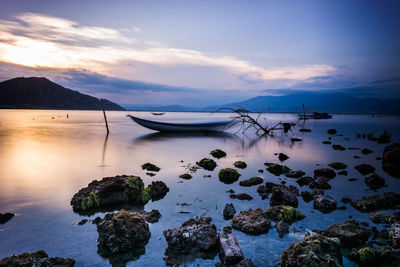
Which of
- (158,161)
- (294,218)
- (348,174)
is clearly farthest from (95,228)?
(348,174)

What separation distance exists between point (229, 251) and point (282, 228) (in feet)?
6.01

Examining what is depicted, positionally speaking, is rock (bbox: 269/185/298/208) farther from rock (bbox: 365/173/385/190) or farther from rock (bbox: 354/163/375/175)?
rock (bbox: 354/163/375/175)

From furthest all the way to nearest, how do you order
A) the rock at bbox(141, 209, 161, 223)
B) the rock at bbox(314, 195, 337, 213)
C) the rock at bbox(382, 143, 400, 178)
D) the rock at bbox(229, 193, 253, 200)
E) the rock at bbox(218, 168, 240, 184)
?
the rock at bbox(382, 143, 400, 178) < the rock at bbox(218, 168, 240, 184) < the rock at bbox(229, 193, 253, 200) < the rock at bbox(314, 195, 337, 213) < the rock at bbox(141, 209, 161, 223)

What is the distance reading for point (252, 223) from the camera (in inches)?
225

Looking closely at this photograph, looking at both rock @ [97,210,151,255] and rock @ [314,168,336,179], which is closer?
rock @ [97,210,151,255]

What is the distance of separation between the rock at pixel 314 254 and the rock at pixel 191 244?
1.50 metres

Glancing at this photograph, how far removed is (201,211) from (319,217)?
353cm

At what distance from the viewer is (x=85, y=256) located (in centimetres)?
485

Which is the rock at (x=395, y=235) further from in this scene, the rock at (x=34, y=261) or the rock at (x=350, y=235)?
the rock at (x=34, y=261)

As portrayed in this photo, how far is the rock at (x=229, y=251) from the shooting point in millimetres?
4508

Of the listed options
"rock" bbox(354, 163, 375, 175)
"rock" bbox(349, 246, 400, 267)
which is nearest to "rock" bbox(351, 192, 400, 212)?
"rock" bbox(349, 246, 400, 267)

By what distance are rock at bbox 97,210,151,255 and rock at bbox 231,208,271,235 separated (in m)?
2.34

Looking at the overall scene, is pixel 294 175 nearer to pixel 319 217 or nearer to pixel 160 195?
pixel 319 217

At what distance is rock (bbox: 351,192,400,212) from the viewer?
23.2 feet
